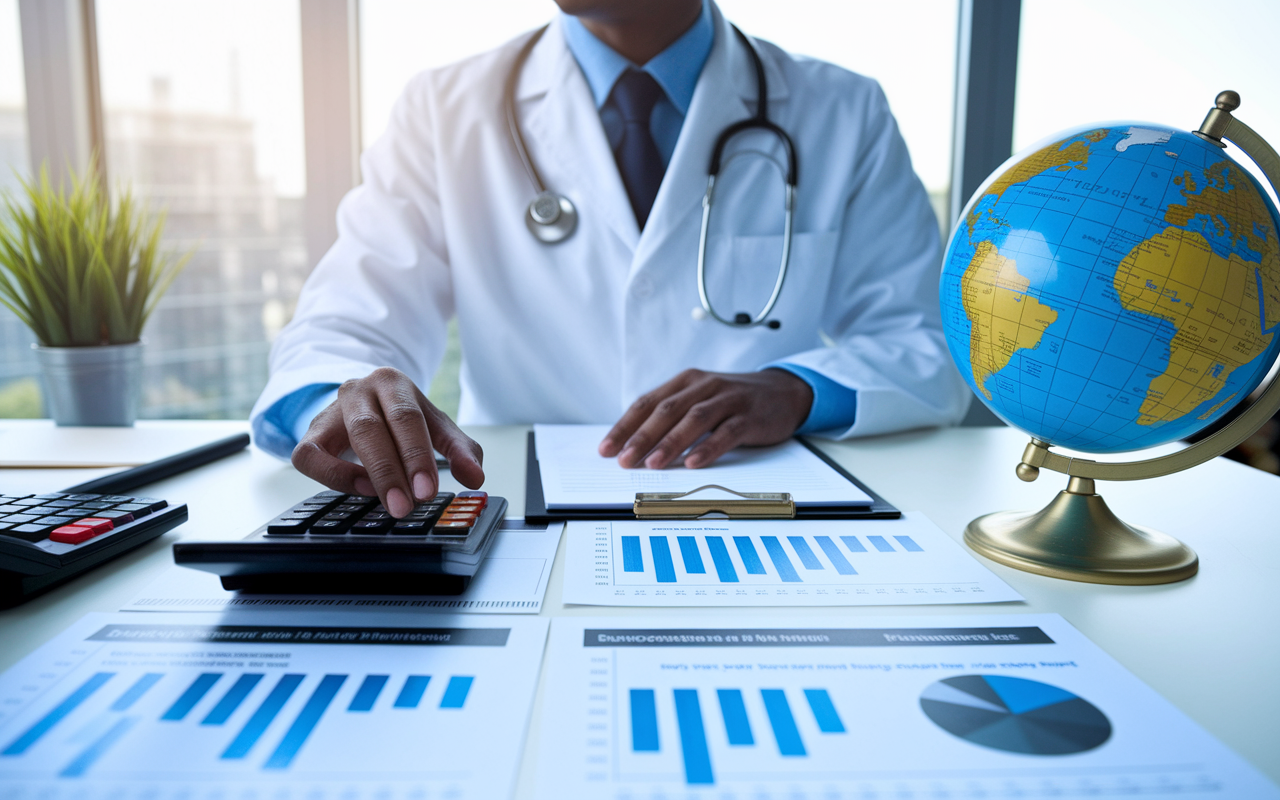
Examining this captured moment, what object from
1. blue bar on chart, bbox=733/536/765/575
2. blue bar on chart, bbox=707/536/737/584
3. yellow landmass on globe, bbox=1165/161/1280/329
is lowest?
blue bar on chart, bbox=707/536/737/584

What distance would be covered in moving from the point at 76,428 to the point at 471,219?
1.95 feet

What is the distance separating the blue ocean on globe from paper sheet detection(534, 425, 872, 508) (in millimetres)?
188

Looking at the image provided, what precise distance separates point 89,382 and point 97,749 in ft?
2.81

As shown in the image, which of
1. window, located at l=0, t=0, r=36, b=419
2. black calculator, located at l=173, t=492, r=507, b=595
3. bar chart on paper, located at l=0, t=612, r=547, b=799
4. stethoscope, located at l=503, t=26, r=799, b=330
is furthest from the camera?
window, located at l=0, t=0, r=36, b=419

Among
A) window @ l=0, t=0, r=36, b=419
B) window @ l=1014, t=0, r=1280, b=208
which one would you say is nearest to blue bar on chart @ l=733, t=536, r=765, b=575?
window @ l=1014, t=0, r=1280, b=208

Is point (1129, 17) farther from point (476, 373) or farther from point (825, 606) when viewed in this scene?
point (825, 606)

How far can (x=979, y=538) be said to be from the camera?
55 centimetres

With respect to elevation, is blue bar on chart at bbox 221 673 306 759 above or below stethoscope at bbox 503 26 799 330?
below

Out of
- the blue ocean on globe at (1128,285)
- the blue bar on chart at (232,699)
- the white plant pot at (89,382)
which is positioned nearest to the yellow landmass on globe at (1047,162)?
the blue ocean on globe at (1128,285)

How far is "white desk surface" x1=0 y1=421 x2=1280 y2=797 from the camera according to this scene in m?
0.38

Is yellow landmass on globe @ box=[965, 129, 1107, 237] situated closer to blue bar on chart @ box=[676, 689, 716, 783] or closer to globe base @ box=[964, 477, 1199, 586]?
globe base @ box=[964, 477, 1199, 586]

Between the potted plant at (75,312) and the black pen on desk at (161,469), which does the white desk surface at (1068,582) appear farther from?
the potted plant at (75,312)

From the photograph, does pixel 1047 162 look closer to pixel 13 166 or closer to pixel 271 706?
pixel 271 706

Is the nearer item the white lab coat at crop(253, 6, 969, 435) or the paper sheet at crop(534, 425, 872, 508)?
the paper sheet at crop(534, 425, 872, 508)
